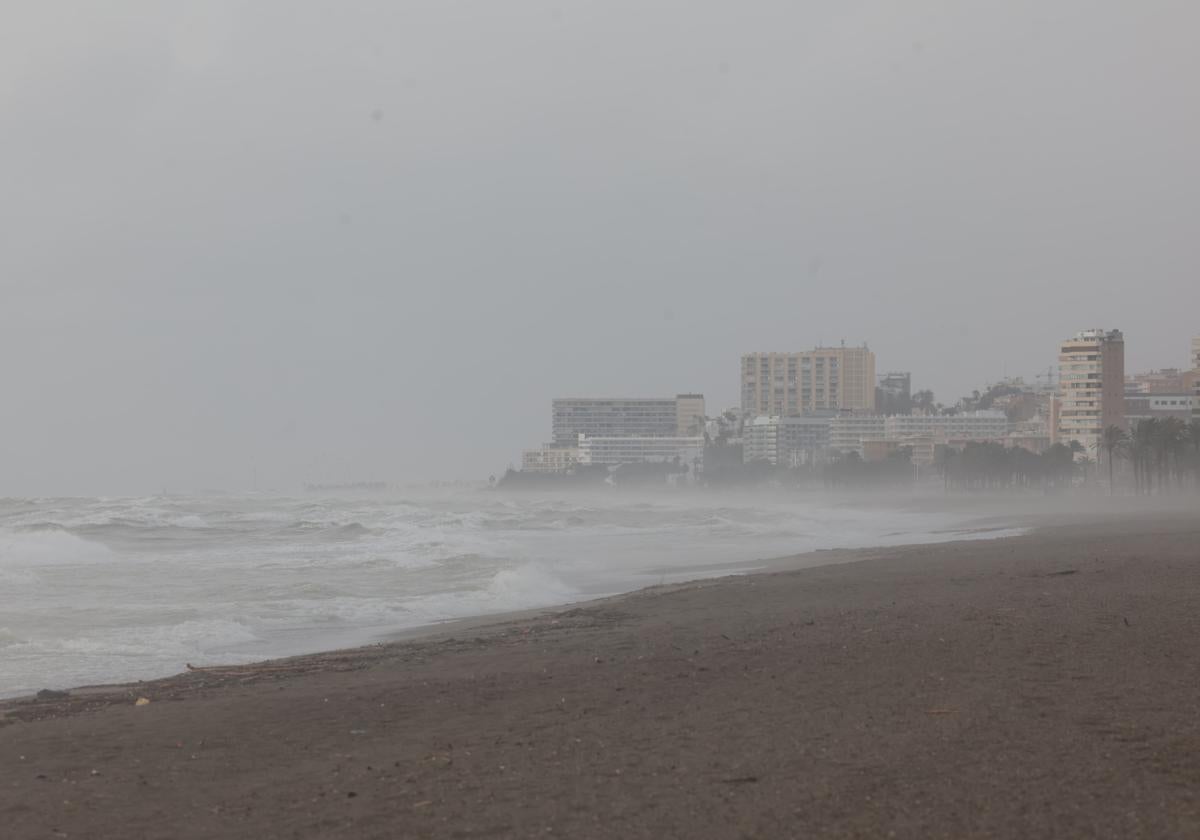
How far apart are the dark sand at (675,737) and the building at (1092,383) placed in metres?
152

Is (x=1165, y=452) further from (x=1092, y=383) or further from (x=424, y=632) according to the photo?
(x=424, y=632)

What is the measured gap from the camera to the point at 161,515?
2694 inches

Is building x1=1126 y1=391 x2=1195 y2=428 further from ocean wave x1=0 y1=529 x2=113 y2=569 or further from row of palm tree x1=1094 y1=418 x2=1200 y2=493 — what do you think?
ocean wave x1=0 y1=529 x2=113 y2=569

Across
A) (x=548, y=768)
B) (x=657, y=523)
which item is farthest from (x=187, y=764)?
(x=657, y=523)

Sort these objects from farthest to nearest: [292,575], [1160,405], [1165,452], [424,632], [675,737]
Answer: [1160,405], [1165,452], [292,575], [424,632], [675,737]

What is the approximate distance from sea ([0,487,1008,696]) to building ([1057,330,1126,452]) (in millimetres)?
104296

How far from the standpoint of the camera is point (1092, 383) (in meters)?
157

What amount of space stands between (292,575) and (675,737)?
23152 mm

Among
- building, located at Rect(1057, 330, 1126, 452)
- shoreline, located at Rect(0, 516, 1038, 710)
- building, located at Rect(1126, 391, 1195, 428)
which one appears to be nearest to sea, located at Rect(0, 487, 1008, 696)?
shoreline, located at Rect(0, 516, 1038, 710)

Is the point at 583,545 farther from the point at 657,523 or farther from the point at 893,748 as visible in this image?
the point at 893,748

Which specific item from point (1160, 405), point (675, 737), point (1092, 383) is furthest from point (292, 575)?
point (1160, 405)

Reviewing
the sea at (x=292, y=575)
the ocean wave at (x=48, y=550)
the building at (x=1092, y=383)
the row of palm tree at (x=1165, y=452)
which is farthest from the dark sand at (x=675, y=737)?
the building at (x=1092, y=383)

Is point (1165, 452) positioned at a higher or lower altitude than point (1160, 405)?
lower

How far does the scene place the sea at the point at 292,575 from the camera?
17359mm
